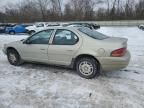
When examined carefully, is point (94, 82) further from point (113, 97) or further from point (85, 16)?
point (85, 16)

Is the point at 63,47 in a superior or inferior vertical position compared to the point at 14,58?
superior

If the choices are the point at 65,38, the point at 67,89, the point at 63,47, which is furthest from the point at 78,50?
the point at 67,89

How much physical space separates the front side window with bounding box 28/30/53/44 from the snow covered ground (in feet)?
3.20

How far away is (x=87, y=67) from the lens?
5125 millimetres

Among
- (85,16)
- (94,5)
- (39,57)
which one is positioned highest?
(94,5)

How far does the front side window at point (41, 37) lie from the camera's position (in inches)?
225

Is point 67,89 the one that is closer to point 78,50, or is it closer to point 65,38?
point 78,50

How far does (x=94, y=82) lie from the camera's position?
4.93 metres

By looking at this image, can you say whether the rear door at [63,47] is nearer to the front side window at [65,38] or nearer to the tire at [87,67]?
the front side window at [65,38]

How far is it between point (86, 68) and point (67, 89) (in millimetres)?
938

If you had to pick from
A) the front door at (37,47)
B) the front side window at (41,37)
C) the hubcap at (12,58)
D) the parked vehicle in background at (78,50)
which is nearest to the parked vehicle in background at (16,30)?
the hubcap at (12,58)

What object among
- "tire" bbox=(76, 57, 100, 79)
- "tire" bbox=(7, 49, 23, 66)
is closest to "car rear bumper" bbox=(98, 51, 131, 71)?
"tire" bbox=(76, 57, 100, 79)

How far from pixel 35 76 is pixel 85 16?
1993 inches

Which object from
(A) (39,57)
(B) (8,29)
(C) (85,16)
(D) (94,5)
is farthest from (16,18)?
(A) (39,57)
